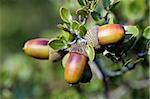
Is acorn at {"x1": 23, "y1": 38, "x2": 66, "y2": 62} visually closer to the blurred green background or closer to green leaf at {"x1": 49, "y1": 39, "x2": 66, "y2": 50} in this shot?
green leaf at {"x1": 49, "y1": 39, "x2": 66, "y2": 50}

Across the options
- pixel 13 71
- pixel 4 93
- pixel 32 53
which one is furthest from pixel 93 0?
pixel 13 71

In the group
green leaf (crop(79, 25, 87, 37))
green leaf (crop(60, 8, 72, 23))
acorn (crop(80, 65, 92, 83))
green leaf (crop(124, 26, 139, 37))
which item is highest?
green leaf (crop(60, 8, 72, 23))

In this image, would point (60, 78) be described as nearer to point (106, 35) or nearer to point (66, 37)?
point (66, 37)

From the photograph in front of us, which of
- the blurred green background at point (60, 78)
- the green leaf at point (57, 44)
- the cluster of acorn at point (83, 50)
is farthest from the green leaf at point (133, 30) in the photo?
the blurred green background at point (60, 78)

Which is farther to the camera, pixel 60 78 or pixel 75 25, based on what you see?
pixel 60 78

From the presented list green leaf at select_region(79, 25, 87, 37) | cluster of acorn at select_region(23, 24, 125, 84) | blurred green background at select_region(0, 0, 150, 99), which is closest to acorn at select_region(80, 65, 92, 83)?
cluster of acorn at select_region(23, 24, 125, 84)

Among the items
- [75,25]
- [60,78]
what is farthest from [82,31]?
[60,78]

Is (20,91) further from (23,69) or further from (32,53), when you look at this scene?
(32,53)

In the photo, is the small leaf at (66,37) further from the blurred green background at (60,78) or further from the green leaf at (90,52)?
the blurred green background at (60,78)
